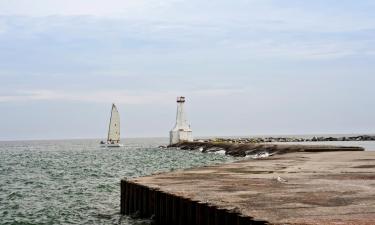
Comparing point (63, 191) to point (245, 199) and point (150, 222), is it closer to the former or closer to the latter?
point (150, 222)

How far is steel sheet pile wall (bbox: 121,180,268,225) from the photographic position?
1033 centimetres

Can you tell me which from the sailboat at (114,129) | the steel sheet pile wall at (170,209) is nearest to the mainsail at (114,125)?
the sailboat at (114,129)

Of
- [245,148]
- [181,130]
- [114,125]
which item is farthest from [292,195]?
[114,125]

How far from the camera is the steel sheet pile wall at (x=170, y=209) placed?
1033 centimetres

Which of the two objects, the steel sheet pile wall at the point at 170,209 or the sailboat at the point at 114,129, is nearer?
the steel sheet pile wall at the point at 170,209

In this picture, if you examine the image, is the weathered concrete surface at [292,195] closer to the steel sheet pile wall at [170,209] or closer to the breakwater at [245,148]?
the steel sheet pile wall at [170,209]

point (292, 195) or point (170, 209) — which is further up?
point (292, 195)

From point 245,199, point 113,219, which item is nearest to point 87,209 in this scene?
point 113,219

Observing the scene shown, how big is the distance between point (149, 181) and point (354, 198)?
316 inches

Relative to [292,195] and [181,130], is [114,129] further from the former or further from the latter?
[292,195]

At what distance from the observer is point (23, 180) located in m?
33.3

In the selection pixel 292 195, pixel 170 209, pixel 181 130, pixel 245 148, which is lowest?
pixel 170 209

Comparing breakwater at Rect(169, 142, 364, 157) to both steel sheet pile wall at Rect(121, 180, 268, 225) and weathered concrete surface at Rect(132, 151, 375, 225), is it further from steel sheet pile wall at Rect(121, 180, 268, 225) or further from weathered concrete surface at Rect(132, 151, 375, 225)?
steel sheet pile wall at Rect(121, 180, 268, 225)

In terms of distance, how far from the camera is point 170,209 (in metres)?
13.6
